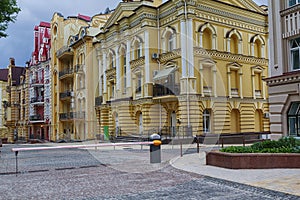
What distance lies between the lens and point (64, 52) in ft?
130

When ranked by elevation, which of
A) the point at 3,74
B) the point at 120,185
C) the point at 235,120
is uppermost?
the point at 3,74

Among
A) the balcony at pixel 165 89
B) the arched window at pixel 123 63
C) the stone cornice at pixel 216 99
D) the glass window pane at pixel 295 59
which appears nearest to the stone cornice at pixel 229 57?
the balcony at pixel 165 89

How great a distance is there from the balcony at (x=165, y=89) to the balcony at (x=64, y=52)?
56.8 ft

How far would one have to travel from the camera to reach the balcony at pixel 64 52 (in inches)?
1554

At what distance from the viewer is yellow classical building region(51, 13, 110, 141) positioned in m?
35.5

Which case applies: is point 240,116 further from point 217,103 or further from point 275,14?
point 275,14

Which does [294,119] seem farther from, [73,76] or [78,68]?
[73,76]

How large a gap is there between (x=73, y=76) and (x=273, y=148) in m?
30.6

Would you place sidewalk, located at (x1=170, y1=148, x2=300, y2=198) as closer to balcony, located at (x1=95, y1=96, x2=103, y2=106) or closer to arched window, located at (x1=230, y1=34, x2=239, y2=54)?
arched window, located at (x1=230, y1=34, x2=239, y2=54)

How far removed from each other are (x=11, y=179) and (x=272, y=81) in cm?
1089

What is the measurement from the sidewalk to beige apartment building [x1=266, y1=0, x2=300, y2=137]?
190 inches

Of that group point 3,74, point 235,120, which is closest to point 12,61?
point 3,74

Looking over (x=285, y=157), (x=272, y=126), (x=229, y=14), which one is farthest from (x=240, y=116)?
(x=285, y=157)

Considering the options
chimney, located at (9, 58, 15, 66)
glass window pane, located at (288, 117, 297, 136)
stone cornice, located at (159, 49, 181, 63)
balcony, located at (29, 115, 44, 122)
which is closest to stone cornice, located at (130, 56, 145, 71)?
stone cornice, located at (159, 49, 181, 63)
